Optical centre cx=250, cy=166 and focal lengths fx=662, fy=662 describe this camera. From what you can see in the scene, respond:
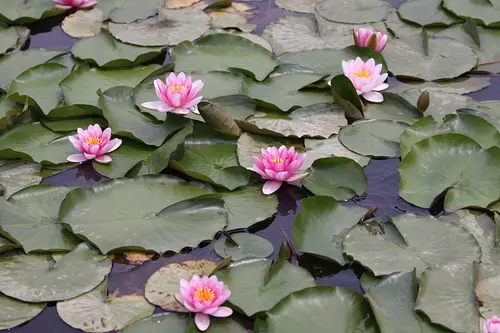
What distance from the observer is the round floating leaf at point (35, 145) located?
3.19 m

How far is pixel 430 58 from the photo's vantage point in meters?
3.94

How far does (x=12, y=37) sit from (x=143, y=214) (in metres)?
2.07

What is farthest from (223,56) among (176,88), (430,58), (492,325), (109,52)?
(492,325)

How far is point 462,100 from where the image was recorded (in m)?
3.54

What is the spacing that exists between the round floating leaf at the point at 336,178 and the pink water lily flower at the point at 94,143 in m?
0.95

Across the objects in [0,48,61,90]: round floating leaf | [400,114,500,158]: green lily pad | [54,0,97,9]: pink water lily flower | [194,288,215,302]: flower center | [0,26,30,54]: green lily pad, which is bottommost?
[0,26,30,54]: green lily pad

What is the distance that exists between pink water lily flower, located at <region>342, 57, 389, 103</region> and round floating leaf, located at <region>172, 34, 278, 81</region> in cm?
47

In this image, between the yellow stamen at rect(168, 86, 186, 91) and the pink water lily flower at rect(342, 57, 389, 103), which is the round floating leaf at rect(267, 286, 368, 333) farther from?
the pink water lily flower at rect(342, 57, 389, 103)

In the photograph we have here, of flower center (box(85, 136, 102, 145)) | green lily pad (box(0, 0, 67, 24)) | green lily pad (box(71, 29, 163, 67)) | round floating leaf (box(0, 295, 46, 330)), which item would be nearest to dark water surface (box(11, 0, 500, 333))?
round floating leaf (box(0, 295, 46, 330))

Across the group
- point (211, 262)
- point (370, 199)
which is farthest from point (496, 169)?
point (211, 262)

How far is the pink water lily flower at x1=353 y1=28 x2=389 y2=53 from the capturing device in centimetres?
386

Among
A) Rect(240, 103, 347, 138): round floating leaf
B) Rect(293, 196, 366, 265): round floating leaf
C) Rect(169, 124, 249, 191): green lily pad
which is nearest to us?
Rect(293, 196, 366, 265): round floating leaf

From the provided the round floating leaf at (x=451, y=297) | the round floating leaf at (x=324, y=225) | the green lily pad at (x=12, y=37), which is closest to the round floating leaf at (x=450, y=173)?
the round floating leaf at (x=324, y=225)

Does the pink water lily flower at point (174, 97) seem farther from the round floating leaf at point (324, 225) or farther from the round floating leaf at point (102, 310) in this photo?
the round floating leaf at point (102, 310)
